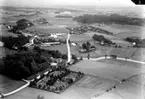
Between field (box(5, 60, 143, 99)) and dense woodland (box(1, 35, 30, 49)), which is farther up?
dense woodland (box(1, 35, 30, 49))

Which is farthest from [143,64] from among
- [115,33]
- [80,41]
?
[80,41]

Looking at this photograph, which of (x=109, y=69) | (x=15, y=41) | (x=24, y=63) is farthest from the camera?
(x=15, y=41)

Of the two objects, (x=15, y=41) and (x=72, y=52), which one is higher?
(x=15, y=41)

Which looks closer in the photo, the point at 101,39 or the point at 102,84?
the point at 102,84

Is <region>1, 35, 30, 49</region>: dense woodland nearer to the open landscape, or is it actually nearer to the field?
the open landscape

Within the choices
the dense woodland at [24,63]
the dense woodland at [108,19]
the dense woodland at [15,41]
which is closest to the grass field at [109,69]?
the dense woodland at [24,63]

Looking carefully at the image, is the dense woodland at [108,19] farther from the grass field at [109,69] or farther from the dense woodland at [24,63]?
the dense woodland at [24,63]

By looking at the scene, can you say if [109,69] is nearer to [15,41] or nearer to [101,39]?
[101,39]

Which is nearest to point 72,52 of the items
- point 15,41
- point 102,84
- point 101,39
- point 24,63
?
point 101,39

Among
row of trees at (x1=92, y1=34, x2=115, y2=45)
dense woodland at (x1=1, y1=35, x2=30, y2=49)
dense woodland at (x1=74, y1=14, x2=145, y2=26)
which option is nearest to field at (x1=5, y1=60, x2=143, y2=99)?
row of trees at (x1=92, y1=34, x2=115, y2=45)
